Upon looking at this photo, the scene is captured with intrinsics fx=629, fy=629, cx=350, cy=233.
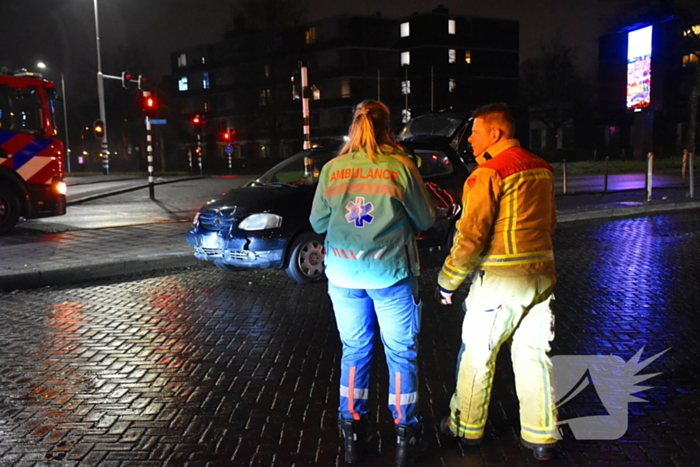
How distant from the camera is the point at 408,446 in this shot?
323 cm

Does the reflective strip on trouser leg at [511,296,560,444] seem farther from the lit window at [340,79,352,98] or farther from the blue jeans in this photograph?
the lit window at [340,79,352,98]

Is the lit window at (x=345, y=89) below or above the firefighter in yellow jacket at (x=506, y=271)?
above

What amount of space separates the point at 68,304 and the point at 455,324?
421 cm

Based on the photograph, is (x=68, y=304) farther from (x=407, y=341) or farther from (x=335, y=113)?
(x=335, y=113)

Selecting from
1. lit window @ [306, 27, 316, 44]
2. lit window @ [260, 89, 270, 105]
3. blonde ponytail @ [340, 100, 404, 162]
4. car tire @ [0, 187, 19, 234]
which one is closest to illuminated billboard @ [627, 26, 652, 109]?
car tire @ [0, 187, 19, 234]

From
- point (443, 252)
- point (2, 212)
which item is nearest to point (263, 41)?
point (2, 212)

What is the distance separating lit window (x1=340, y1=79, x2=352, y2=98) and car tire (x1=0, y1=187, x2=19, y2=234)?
5343 cm

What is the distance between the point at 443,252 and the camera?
973 centimetres

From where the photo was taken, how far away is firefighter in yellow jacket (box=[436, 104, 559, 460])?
304 cm

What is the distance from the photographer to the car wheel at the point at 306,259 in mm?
7449

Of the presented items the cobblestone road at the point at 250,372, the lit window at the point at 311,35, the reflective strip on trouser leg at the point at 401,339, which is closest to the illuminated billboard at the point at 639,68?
the cobblestone road at the point at 250,372

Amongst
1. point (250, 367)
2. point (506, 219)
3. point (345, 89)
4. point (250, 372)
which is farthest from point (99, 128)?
point (345, 89)

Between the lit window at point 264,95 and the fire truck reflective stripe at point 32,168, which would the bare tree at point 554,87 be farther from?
the fire truck reflective stripe at point 32,168

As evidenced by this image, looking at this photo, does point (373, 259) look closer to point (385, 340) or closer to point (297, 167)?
point (385, 340)
